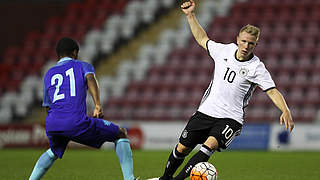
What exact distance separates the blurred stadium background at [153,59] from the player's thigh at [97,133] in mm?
10860

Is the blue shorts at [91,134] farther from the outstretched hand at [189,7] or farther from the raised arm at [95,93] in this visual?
the outstretched hand at [189,7]

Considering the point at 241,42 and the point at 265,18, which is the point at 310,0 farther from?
the point at 241,42

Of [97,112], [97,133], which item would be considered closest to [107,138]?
[97,133]

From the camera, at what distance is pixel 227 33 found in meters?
21.8

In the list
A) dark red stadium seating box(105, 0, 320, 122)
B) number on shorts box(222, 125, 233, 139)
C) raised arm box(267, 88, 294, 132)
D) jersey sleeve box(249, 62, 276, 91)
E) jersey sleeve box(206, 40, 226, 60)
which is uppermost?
dark red stadium seating box(105, 0, 320, 122)

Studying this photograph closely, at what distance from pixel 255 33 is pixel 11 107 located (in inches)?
628

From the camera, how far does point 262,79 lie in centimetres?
681

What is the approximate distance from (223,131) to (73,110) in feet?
5.40

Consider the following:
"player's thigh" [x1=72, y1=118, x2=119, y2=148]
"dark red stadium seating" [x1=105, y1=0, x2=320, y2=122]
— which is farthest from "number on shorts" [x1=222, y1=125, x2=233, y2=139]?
"dark red stadium seating" [x1=105, y1=0, x2=320, y2=122]

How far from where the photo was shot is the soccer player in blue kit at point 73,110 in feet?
20.7

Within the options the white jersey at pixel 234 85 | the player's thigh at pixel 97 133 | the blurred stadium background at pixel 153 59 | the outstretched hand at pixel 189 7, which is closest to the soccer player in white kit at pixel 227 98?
the white jersey at pixel 234 85

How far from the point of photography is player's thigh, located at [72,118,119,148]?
20.8 feet

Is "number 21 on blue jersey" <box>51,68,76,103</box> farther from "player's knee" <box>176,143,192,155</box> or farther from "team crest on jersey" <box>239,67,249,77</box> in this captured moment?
"team crest on jersey" <box>239,67,249,77</box>

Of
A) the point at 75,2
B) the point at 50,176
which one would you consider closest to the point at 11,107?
the point at 75,2
